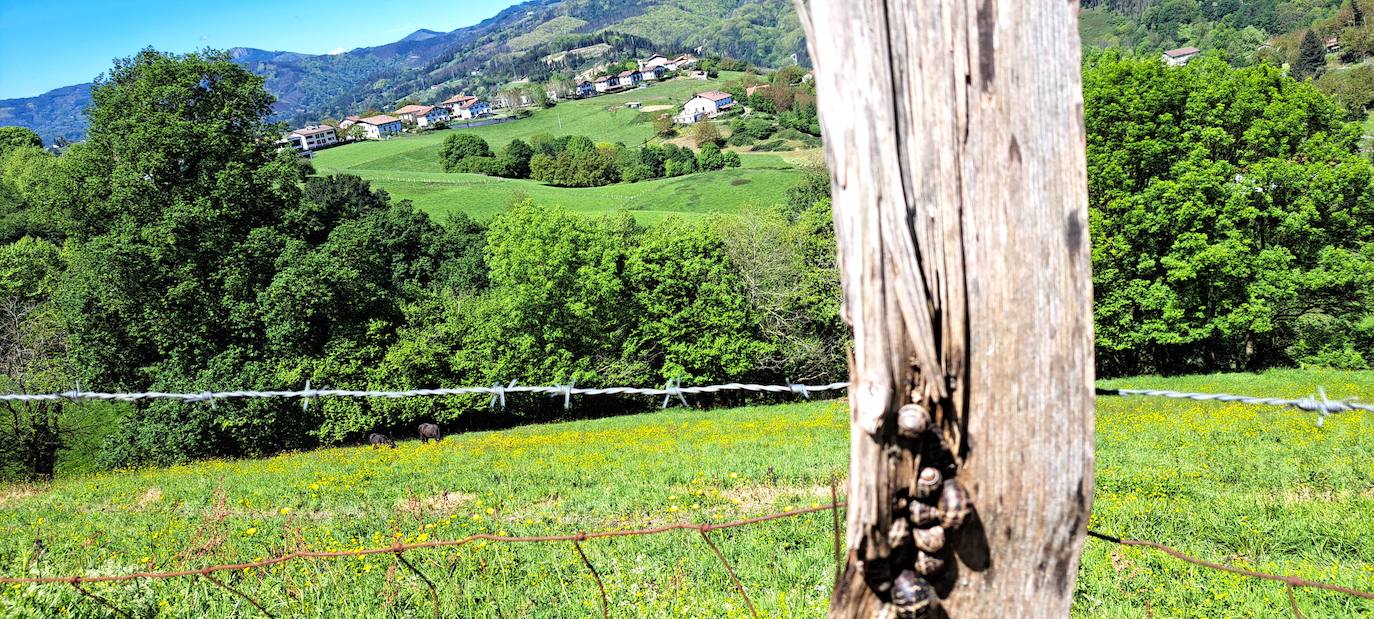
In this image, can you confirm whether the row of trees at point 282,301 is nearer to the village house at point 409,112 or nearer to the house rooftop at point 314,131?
the house rooftop at point 314,131

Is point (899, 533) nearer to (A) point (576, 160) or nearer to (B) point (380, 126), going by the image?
(A) point (576, 160)

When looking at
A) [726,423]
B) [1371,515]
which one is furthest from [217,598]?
[726,423]

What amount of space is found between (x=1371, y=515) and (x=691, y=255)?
3012cm

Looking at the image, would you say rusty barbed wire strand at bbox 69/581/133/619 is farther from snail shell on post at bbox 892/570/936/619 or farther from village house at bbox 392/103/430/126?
village house at bbox 392/103/430/126

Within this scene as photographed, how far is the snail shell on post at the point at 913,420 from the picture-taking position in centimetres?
125

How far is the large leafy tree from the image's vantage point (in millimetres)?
28719

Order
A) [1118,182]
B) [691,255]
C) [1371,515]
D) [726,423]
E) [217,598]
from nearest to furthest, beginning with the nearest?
1. [217,598]
2. [1371,515]
3. [726,423]
4. [1118,182]
5. [691,255]

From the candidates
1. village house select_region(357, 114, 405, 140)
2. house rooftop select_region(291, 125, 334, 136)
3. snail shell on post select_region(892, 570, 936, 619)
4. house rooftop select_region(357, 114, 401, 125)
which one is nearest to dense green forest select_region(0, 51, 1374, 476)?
snail shell on post select_region(892, 570, 936, 619)

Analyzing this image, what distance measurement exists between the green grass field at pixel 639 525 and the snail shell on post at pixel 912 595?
276 cm

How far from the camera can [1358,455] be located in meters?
8.57

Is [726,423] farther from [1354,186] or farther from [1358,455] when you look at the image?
[1354,186]

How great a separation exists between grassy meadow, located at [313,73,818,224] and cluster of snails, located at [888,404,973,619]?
173ft

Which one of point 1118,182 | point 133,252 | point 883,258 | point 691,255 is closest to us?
point 883,258

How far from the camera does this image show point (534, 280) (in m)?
33.5
